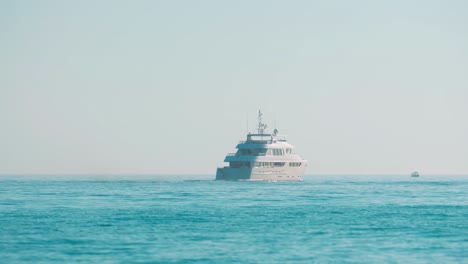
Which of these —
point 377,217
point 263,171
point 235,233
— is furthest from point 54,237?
point 263,171

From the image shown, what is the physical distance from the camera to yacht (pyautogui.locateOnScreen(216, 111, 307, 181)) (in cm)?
15288

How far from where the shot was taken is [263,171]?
502 ft

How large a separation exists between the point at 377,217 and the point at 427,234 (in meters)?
14.2

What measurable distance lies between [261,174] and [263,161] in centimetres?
224

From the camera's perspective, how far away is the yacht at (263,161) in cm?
15288

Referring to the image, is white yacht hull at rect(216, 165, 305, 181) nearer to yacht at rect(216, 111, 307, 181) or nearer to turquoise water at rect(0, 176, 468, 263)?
yacht at rect(216, 111, 307, 181)

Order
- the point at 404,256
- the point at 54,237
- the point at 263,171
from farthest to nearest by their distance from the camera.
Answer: the point at 263,171 < the point at 54,237 < the point at 404,256

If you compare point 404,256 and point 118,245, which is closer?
point 404,256

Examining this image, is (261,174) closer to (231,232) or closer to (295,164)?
(295,164)

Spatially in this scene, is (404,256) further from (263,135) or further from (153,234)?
(263,135)

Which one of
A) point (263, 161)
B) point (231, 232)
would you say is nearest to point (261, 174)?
point (263, 161)

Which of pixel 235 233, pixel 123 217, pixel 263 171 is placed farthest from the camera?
pixel 263 171

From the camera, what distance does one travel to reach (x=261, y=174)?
152750mm

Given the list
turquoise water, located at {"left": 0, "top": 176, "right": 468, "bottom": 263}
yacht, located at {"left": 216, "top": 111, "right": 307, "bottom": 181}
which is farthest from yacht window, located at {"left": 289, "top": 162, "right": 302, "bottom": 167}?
turquoise water, located at {"left": 0, "top": 176, "right": 468, "bottom": 263}
